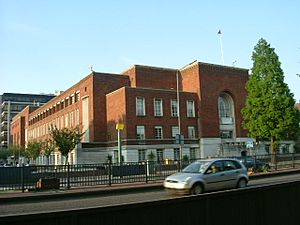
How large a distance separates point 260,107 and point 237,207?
4029cm

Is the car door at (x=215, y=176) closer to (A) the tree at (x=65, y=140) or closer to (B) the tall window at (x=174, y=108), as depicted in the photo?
(A) the tree at (x=65, y=140)

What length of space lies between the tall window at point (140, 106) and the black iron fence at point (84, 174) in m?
29.0

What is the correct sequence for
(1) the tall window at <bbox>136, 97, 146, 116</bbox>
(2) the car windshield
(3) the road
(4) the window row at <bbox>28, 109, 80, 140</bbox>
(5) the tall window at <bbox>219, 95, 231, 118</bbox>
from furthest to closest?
(4) the window row at <bbox>28, 109, 80, 140</bbox>
(5) the tall window at <bbox>219, 95, 231, 118</bbox>
(1) the tall window at <bbox>136, 97, 146, 116</bbox>
(2) the car windshield
(3) the road

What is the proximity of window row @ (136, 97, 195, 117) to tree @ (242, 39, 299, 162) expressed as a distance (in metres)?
15.9

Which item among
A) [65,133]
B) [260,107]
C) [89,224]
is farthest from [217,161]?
[65,133]

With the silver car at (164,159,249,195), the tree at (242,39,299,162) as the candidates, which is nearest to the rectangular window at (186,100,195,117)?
the tree at (242,39,299,162)

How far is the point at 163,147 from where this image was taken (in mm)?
56125

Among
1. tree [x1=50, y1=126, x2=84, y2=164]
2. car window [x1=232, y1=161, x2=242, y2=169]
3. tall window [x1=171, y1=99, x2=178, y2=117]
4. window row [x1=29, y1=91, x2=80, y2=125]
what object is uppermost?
window row [x1=29, y1=91, x2=80, y2=125]

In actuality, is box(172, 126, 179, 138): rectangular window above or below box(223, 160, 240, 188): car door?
above

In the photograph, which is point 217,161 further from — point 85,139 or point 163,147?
point 85,139

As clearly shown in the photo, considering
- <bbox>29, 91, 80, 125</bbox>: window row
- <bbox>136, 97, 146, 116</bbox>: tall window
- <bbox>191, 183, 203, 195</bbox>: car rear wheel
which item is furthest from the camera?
<bbox>29, 91, 80, 125</bbox>: window row

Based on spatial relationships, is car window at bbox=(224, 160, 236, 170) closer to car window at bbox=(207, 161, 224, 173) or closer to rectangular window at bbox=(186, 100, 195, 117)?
car window at bbox=(207, 161, 224, 173)

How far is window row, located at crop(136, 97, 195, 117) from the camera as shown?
55656 mm

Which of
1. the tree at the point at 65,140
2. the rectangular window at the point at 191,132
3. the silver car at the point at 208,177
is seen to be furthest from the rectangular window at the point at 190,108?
the silver car at the point at 208,177
